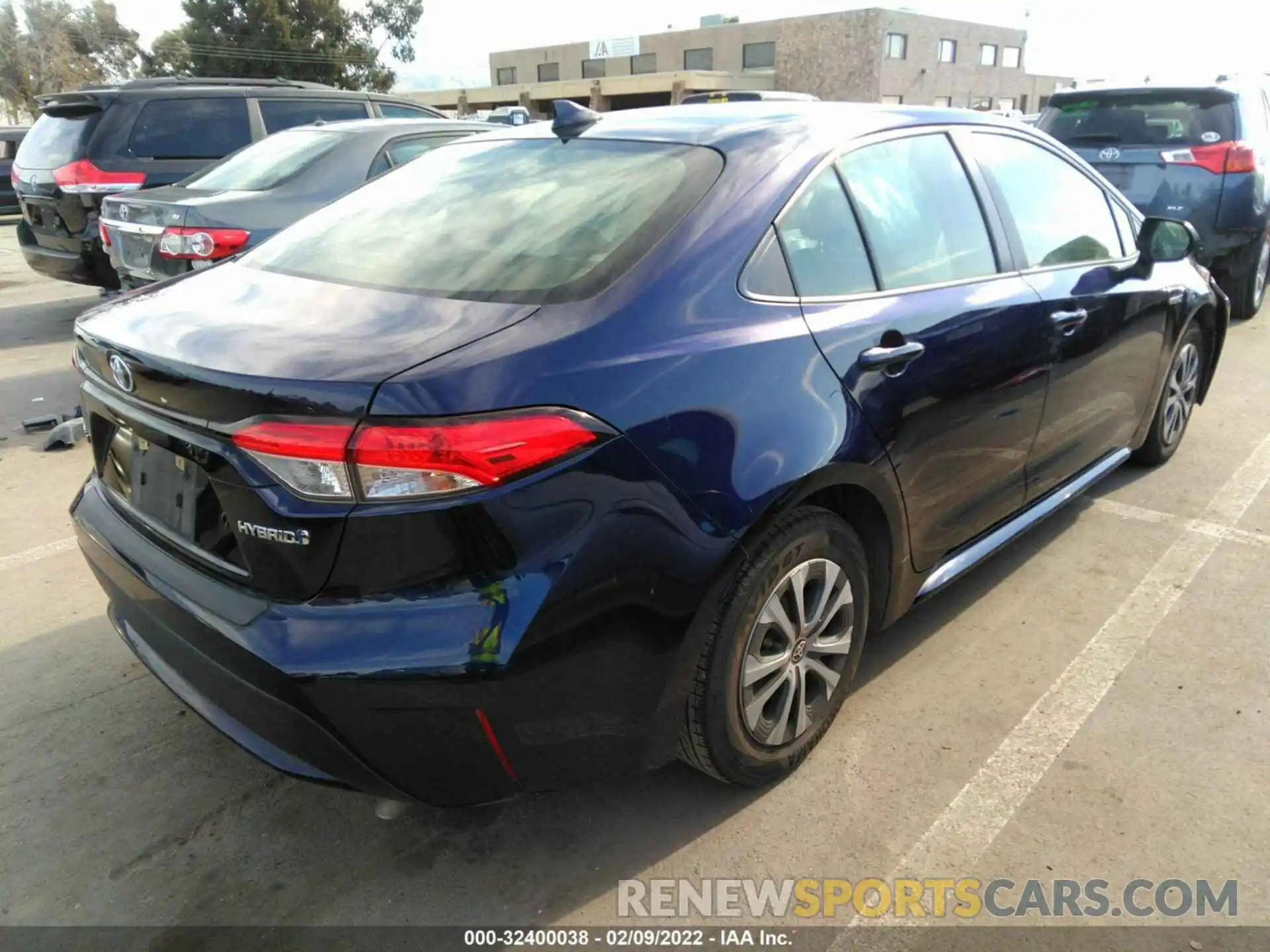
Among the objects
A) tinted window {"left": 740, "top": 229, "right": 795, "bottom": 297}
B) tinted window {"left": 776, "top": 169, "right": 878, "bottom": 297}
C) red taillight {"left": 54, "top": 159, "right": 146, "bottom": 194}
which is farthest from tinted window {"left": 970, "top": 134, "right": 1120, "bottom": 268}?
red taillight {"left": 54, "top": 159, "right": 146, "bottom": 194}

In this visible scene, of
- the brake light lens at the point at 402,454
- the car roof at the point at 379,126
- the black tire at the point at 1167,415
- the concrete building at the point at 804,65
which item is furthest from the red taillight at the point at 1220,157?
the concrete building at the point at 804,65

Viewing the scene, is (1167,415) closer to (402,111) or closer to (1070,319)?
(1070,319)

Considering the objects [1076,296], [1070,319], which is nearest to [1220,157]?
[1076,296]

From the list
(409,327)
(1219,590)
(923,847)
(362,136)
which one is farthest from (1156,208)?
(409,327)

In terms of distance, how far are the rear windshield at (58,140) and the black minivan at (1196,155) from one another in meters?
7.98

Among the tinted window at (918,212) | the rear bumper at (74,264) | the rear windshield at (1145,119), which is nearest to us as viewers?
the tinted window at (918,212)

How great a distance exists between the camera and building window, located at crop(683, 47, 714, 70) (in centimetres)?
6284

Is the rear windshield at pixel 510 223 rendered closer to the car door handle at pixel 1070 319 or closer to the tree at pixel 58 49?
the car door handle at pixel 1070 319

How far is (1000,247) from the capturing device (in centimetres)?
315

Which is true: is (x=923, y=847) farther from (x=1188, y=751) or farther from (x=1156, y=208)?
(x=1156, y=208)

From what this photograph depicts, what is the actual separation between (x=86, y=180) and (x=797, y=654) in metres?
7.49

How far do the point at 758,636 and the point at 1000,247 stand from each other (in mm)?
1677

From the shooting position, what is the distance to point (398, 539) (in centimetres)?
182

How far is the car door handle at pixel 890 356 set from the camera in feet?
8.17
